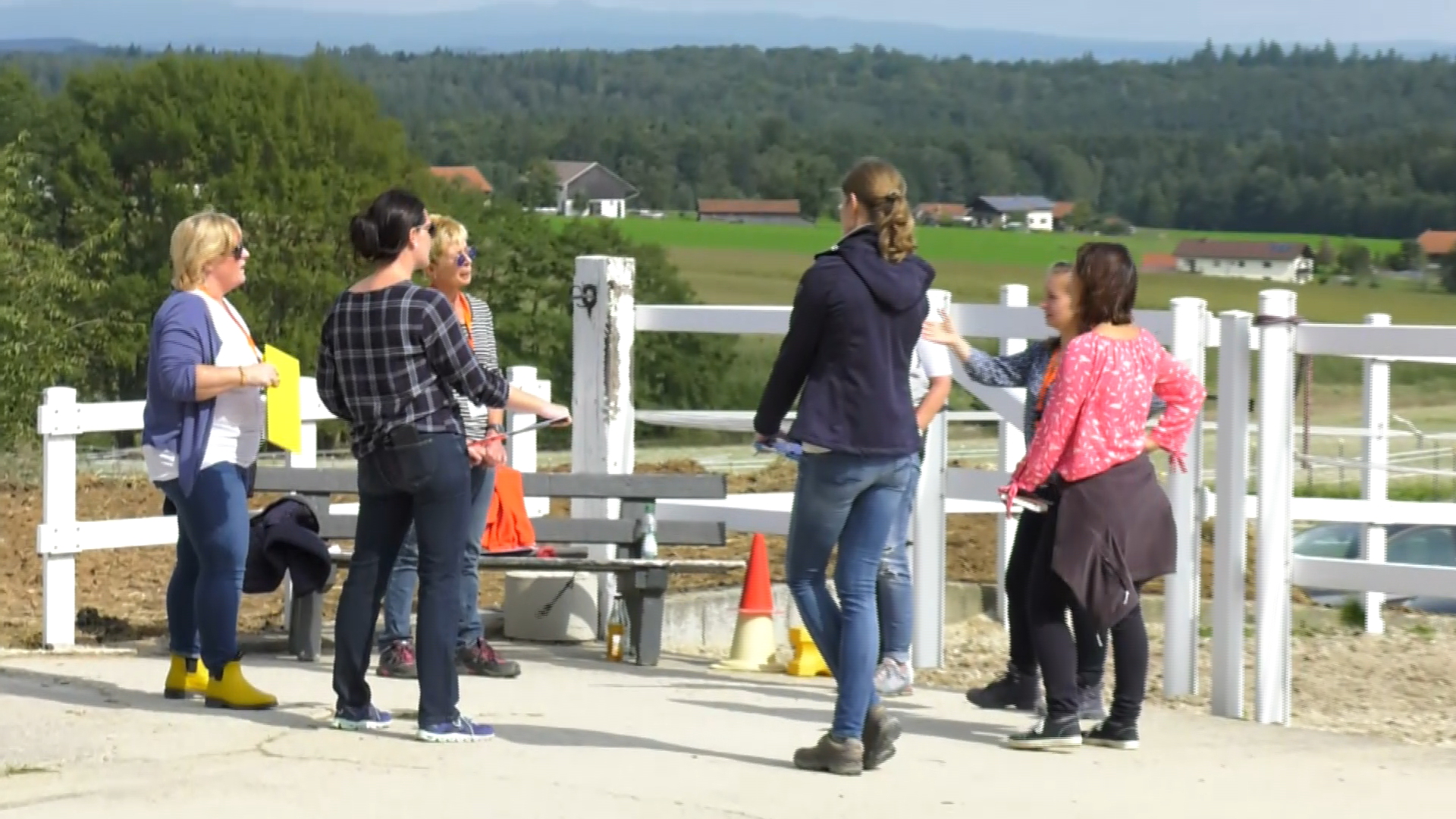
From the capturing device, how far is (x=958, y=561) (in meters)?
13.6

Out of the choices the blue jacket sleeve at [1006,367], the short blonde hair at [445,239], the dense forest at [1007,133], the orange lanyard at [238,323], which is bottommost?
the blue jacket sleeve at [1006,367]

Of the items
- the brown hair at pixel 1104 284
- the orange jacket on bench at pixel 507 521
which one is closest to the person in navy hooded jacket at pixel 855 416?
the brown hair at pixel 1104 284

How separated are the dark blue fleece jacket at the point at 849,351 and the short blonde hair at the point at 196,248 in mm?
2029

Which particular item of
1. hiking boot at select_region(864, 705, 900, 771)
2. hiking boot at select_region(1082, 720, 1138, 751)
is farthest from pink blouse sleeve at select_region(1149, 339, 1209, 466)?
hiking boot at select_region(864, 705, 900, 771)

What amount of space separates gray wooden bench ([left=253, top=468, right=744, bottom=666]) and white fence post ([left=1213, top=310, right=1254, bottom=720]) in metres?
2.06

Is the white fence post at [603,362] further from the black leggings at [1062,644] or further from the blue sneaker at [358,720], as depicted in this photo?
the black leggings at [1062,644]

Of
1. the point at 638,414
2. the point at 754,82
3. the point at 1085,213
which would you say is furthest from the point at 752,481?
the point at 754,82

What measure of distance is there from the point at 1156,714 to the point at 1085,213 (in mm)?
113907

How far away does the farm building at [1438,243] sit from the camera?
96000 mm

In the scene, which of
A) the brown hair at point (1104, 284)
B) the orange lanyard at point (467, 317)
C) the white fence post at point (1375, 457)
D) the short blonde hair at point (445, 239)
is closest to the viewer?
the brown hair at point (1104, 284)

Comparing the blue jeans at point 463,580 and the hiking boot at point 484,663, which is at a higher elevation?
the blue jeans at point 463,580

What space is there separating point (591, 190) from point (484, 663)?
10646cm

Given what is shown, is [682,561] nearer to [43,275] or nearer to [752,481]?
[752,481]

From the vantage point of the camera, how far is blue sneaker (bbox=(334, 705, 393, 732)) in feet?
23.0
